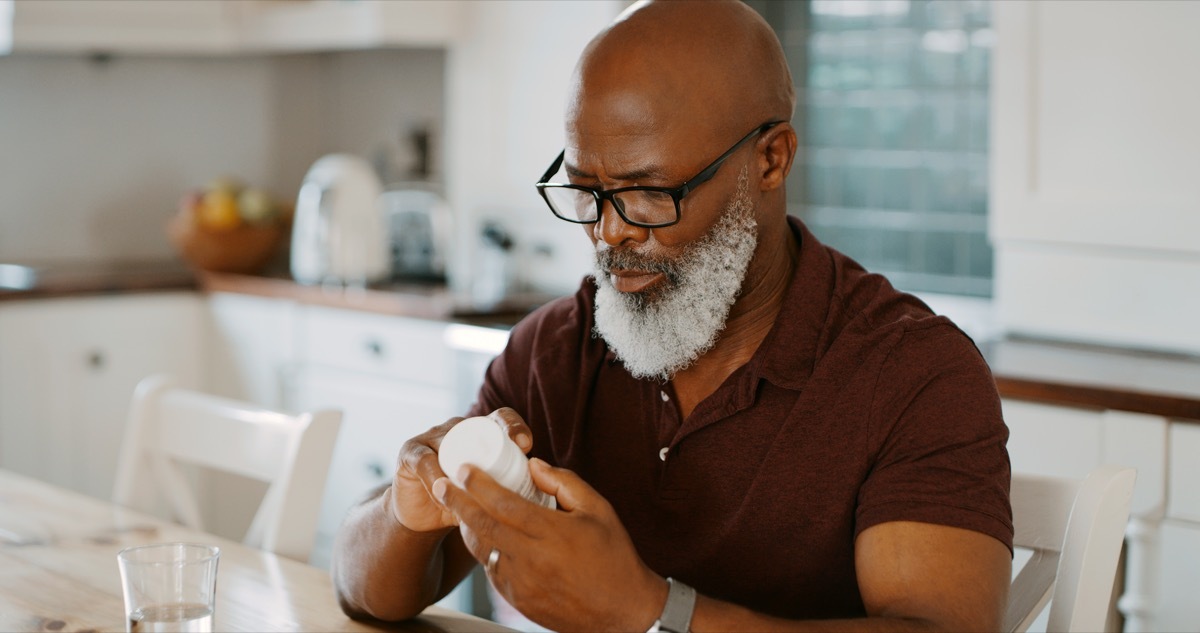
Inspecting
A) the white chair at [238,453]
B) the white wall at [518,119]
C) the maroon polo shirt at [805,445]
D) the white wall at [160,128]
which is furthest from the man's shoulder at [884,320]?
the white wall at [160,128]

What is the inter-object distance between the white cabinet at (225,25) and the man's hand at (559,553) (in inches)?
96.0

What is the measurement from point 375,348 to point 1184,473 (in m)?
1.71

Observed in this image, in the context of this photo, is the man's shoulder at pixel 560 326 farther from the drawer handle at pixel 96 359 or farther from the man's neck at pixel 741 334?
the drawer handle at pixel 96 359

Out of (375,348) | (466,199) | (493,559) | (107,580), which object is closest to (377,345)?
(375,348)

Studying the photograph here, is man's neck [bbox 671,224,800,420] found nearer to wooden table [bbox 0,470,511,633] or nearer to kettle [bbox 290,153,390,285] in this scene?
wooden table [bbox 0,470,511,633]

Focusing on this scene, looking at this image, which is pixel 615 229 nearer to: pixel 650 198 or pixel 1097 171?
pixel 650 198

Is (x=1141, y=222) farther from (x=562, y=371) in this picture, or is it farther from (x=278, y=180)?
(x=278, y=180)

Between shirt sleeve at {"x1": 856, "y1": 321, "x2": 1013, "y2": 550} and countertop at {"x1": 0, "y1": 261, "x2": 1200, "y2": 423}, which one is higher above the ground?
shirt sleeve at {"x1": 856, "y1": 321, "x2": 1013, "y2": 550}

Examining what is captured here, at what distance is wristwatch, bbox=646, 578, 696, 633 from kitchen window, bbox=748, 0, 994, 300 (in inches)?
73.8

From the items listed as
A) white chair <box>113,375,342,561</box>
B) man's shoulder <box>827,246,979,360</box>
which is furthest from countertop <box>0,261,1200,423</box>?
white chair <box>113,375,342,561</box>

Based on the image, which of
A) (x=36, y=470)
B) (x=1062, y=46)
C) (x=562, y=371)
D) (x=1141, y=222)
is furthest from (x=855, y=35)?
(x=36, y=470)

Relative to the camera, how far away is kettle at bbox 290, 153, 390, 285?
3.19 meters

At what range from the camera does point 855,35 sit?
9.22 ft

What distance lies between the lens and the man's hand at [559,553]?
3.00ft
